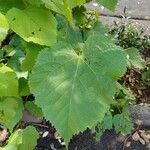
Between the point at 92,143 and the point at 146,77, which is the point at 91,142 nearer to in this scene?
the point at 92,143

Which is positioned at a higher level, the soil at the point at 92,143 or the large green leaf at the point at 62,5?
the large green leaf at the point at 62,5

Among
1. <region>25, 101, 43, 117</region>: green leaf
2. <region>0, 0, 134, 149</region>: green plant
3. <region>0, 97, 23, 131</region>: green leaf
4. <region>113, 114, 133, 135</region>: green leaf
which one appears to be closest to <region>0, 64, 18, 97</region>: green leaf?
<region>0, 0, 134, 149</region>: green plant

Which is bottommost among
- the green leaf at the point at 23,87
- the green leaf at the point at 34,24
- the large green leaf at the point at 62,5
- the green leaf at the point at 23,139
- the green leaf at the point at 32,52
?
the green leaf at the point at 23,139

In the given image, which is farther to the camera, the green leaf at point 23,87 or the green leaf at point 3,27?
the green leaf at point 23,87

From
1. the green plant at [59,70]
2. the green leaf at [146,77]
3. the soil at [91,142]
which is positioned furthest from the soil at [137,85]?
the green plant at [59,70]

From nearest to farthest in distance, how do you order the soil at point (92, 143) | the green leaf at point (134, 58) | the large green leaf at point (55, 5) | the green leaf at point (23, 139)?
A: the large green leaf at point (55, 5), the green leaf at point (23, 139), the green leaf at point (134, 58), the soil at point (92, 143)

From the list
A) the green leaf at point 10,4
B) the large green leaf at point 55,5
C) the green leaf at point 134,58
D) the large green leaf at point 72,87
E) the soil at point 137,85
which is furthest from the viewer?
the soil at point 137,85

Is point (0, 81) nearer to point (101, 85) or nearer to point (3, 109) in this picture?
point (3, 109)

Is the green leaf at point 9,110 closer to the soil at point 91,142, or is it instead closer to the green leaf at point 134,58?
the green leaf at point 134,58
